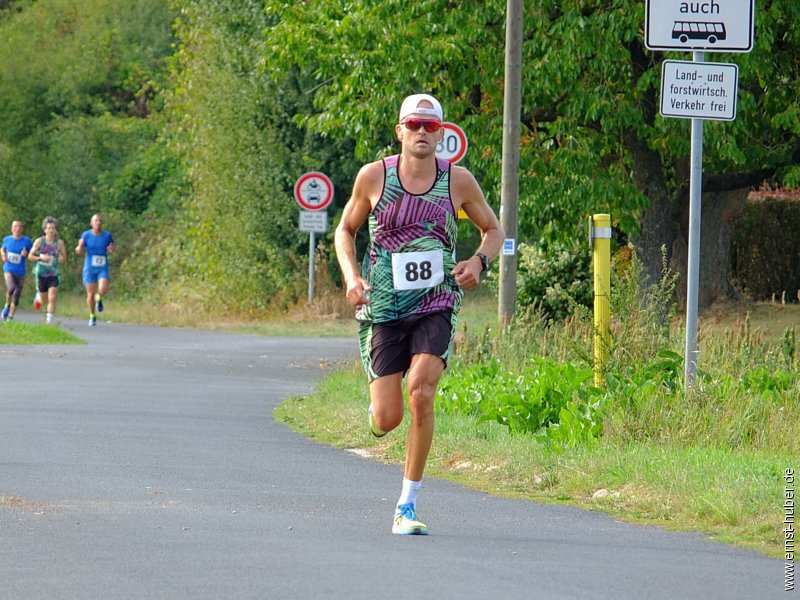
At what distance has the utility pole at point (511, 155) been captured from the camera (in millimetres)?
18219

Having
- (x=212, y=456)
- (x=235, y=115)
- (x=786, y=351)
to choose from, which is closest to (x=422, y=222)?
(x=212, y=456)

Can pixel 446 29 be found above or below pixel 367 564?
above

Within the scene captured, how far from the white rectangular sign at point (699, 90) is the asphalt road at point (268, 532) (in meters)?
2.96

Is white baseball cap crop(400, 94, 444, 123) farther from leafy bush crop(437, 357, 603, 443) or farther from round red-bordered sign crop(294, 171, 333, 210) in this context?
round red-bordered sign crop(294, 171, 333, 210)

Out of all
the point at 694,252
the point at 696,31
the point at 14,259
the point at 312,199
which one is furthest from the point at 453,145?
the point at 14,259

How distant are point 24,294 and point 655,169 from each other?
85.1ft

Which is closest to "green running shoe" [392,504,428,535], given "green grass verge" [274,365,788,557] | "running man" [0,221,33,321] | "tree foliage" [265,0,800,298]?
"green grass verge" [274,365,788,557]

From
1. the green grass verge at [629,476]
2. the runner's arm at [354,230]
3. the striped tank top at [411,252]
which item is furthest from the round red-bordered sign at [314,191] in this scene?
the striped tank top at [411,252]

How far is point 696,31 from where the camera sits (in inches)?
436

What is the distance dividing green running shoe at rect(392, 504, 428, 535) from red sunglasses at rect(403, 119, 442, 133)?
69.7 inches

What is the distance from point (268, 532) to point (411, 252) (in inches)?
57.5

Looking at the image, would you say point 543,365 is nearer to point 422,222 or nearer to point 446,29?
point 422,222

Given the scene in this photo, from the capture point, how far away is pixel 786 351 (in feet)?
45.4

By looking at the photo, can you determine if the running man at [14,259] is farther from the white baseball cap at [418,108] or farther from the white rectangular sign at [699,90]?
the white baseball cap at [418,108]
